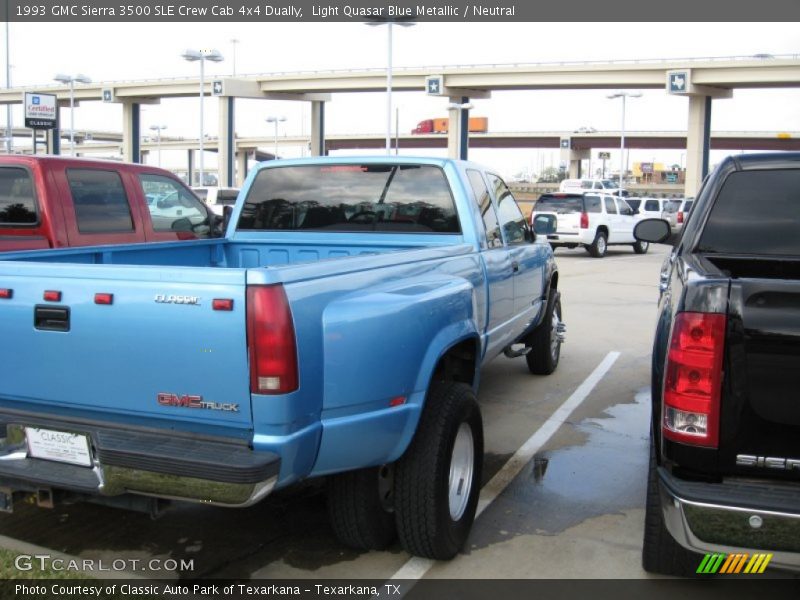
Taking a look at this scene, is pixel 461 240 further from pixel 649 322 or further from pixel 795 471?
pixel 649 322

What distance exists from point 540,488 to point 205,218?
196 inches

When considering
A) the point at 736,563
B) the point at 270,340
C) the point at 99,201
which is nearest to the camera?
the point at 270,340

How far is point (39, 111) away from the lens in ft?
82.3

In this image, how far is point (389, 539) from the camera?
4.04 metres

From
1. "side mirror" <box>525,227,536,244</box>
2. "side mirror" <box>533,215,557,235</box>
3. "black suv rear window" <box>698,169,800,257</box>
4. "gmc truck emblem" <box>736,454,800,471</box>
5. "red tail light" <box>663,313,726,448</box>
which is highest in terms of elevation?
"black suv rear window" <box>698,169,800,257</box>

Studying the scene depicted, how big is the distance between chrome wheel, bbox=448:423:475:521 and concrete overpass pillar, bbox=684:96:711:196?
1898 inches

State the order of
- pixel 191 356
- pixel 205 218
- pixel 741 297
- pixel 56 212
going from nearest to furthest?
pixel 741 297, pixel 191 356, pixel 56 212, pixel 205 218

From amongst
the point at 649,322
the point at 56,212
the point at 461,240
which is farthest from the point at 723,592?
the point at 649,322

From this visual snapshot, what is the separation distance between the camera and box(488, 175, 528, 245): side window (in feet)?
20.1

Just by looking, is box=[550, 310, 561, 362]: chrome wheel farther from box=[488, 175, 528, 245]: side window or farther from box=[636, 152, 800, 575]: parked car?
box=[636, 152, 800, 575]: parked car

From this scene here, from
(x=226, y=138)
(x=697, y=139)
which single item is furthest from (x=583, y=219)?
(x=226, y=138)

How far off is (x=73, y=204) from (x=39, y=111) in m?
20.5

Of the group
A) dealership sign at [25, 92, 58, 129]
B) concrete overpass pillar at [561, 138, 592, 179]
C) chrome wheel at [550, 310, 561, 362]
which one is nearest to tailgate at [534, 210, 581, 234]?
chrome wheel at [550, 310, 561, 362]

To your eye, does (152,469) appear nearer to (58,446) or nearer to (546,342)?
(58,446)
